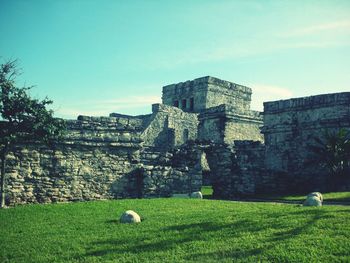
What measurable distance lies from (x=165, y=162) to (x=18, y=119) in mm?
5877

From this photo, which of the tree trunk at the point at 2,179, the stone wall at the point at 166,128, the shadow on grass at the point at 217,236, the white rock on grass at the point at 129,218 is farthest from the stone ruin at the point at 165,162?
the shadow on grass at the point at 217,236

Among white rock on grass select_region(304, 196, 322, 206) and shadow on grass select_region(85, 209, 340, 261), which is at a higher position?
white rock on grass select_region(304, 196, 322, 206)

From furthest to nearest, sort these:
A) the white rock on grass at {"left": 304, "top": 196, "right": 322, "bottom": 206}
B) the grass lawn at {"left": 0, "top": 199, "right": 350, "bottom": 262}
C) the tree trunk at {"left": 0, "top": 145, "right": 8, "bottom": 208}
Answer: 1. the tree trunk at {"left": 0, "top": 145, "right": 8, "bottom": 208}
2. the white rock on grass at {"left": 304, "top": 196, "right": 322, "bottom": 206}
3. the grass lawn at {"left": 0, "top": 199, "right": 350, "bottom": 262}

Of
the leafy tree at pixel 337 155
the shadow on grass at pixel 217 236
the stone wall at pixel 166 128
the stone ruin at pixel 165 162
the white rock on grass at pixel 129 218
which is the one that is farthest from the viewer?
the stone wall at pixel 166 128

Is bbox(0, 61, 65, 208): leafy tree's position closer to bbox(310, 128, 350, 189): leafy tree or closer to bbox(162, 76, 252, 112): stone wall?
bbox(310, 128, 350, 189): leafy tree

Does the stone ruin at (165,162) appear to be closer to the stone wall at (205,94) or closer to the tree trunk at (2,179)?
the tree trunk at (2,179)

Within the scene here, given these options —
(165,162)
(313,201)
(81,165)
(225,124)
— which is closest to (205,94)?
(225,124)

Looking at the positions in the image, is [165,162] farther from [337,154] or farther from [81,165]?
[337,154]

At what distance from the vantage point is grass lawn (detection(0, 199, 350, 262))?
Answer: 4.96 meters

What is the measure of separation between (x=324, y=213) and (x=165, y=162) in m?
7.80

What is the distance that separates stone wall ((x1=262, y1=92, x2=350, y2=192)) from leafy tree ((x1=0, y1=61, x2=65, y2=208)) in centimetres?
991

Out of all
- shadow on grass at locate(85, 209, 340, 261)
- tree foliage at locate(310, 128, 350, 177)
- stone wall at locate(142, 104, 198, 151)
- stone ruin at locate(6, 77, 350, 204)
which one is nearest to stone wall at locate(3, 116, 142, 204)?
stone ruin at locate(6, 77, 350, 204)

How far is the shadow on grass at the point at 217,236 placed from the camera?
5.07m

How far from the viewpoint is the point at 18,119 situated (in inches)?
413
